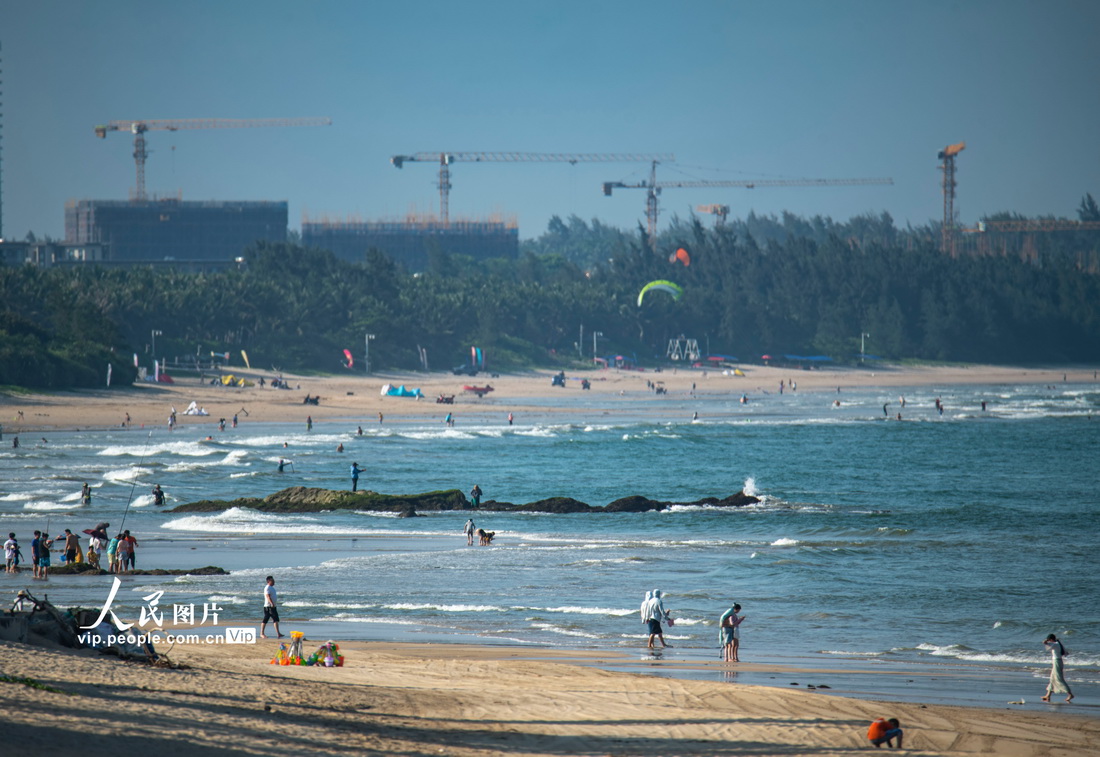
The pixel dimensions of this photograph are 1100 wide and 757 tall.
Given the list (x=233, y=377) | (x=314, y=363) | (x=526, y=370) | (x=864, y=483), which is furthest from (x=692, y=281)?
(x=864, y=483)

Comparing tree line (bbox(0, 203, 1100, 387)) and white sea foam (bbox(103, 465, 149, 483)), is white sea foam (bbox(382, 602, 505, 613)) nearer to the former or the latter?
white sea foam (bbox(103, 465, 149, 483))

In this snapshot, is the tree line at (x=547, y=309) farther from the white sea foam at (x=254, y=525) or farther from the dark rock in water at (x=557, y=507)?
the dark rock in water at (x=557, y=507)

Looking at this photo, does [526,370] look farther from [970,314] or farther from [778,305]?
[970,314]

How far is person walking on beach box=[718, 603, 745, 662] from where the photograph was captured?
17.2 metres

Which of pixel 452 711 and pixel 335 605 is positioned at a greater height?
pixel 452 711

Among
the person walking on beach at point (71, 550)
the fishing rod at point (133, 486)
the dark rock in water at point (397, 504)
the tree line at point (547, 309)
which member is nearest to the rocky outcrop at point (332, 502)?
the dark rock in water at point (397, 504)

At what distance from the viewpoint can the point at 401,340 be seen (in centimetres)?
10625

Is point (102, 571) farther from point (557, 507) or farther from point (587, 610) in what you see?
point (557, 507)

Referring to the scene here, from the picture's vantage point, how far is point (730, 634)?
17203mm

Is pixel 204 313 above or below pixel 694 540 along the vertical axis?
above

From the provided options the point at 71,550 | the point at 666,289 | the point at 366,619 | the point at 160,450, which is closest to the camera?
the point at 366,619

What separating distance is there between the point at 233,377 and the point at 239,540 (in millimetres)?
53562

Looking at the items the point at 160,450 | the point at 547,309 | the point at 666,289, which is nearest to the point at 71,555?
the point at 160,450

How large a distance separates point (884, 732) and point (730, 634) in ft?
16.4
